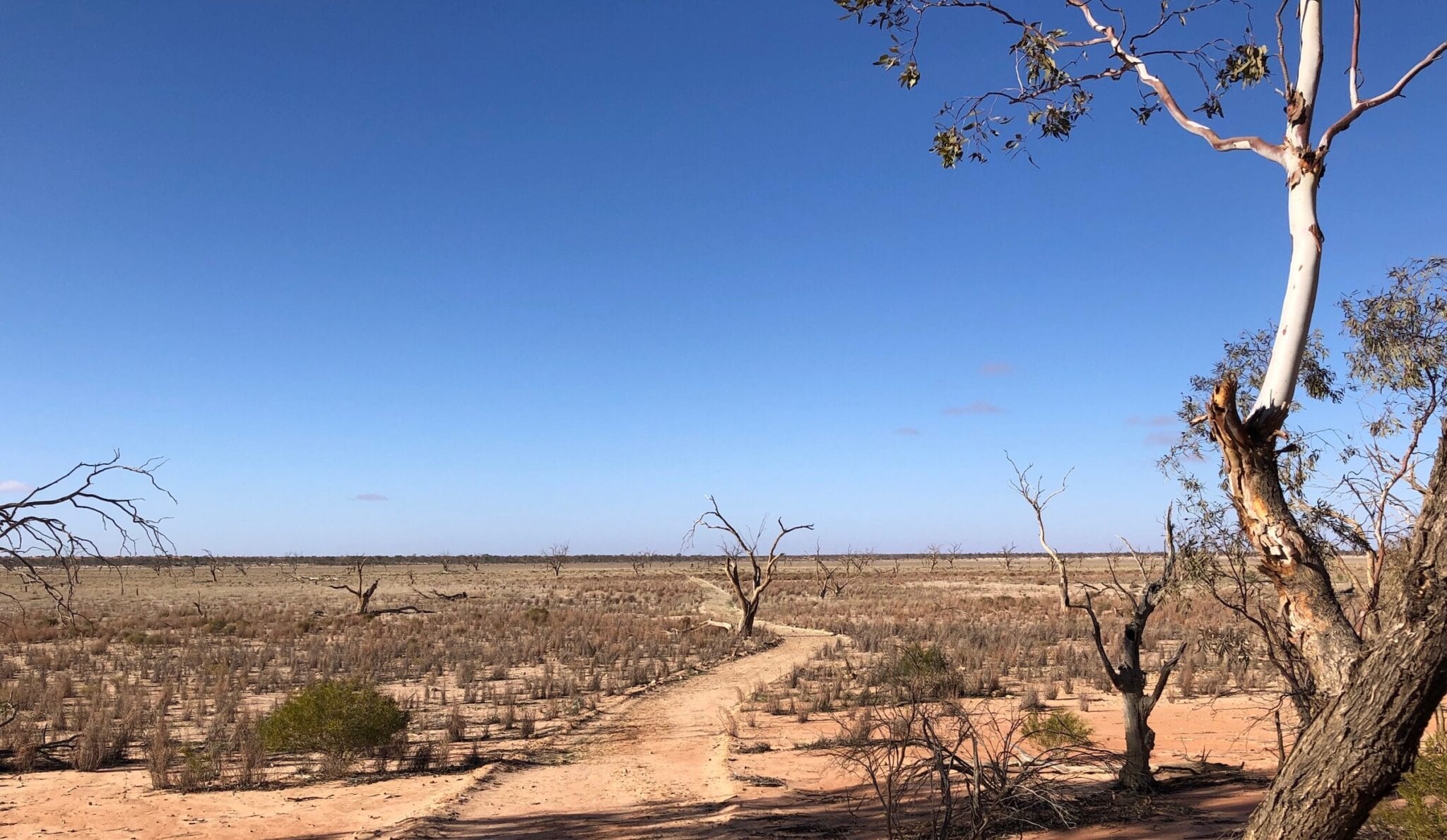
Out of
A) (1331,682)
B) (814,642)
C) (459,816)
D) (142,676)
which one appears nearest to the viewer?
(1331,682)

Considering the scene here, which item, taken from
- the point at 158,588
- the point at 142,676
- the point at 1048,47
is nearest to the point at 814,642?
the point at 142,676

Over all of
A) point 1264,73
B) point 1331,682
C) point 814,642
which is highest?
point 1264,73

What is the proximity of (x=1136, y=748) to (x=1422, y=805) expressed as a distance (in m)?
3.00

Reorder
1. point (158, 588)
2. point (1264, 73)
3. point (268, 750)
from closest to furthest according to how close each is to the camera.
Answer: point (1264, 73)
point (268, 750)
point (158, 588)

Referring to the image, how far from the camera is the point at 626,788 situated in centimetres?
1027

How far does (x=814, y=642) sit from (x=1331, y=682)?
22.0 m

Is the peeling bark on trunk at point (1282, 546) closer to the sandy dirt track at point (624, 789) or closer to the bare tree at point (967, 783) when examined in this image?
the bare tree at point (967, 783)

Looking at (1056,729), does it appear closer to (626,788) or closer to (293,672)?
(626,788)

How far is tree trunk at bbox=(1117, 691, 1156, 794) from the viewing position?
28.9ft

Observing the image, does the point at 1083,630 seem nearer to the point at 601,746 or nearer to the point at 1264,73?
the point at 601,746

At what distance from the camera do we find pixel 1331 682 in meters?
4.17

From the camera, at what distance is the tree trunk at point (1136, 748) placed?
28.9 ft

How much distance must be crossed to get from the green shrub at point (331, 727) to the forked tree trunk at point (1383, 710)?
10010 mm

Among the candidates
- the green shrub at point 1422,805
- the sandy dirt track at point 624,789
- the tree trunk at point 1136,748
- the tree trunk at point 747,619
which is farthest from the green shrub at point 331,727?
the tree trunk at point 747,619
